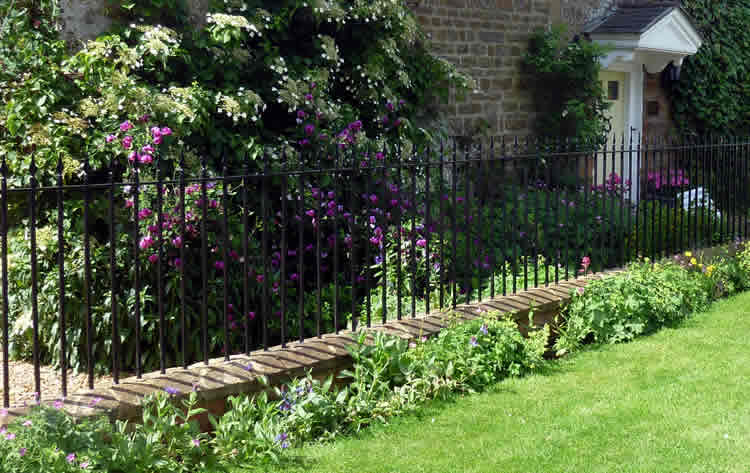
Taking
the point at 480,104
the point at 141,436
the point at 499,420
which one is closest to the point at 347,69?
the point at 480,104

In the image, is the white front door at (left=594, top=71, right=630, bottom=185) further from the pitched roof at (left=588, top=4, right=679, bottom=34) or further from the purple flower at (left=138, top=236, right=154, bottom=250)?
the purple flower at (left=138, top=236, right=154, bottom=250)

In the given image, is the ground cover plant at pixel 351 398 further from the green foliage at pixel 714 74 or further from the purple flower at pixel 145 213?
the green foliage at pixel 714 74

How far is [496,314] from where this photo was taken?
5.39m

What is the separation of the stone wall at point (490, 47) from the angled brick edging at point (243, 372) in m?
4.61

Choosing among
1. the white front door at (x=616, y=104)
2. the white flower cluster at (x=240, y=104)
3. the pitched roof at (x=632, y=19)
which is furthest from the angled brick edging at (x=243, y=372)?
the white front door at (x=616, y=104)

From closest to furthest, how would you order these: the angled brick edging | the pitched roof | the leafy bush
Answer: the angled brick edging, the leafy bush, the pitched roof

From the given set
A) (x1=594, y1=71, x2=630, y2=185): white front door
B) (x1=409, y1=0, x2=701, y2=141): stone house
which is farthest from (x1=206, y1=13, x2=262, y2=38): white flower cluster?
(x1=594, y1=71, x2=630, y2=185): white front door

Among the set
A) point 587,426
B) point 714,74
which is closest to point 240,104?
point 587,426

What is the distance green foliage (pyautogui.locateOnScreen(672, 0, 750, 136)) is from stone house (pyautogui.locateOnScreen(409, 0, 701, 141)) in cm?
32

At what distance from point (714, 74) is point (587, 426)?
404 inches

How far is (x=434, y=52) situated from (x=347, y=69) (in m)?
1.75

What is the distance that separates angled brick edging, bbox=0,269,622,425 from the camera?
3697 millimetres

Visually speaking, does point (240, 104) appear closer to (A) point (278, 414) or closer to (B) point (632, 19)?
(A) point (278, 414)

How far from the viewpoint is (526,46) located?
34.9 ft
